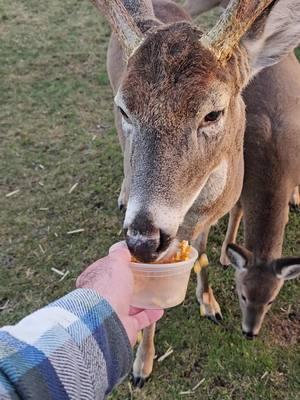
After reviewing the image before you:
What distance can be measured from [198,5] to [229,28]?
348cm

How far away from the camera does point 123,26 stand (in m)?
2.83

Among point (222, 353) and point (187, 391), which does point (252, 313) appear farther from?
point (187, 391)

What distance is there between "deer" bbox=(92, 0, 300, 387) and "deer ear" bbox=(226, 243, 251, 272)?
3.18 ft

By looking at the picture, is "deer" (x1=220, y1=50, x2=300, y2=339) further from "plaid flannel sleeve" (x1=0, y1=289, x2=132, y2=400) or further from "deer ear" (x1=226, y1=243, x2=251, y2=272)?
"plaid flannel sleeve" (x1=0, y1=289, x2=132, y2=400)

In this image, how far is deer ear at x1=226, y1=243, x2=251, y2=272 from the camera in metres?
3.97

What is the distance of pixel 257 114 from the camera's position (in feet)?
14.2

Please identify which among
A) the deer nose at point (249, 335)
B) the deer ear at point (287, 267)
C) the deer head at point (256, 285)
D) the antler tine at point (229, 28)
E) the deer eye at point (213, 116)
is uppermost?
the antler tine at point (229, 28)

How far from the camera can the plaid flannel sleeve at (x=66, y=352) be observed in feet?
5.26

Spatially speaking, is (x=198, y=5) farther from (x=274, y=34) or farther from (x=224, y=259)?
(x=274, y=34)

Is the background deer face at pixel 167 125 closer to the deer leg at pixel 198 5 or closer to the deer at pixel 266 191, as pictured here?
the deer at pixel 266 191

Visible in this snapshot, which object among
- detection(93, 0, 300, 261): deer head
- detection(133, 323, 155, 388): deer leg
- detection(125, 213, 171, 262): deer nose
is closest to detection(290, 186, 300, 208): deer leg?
detection(133, 323, 155, 388): deer leg

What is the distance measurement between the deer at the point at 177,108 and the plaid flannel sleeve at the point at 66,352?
484 millimetres

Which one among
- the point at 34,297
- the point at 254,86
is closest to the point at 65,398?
the point at 34,297

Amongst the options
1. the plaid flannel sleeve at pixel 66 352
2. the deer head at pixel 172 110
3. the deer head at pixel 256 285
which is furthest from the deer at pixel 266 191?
the plaid flannel sleeve at pixel 66 352
